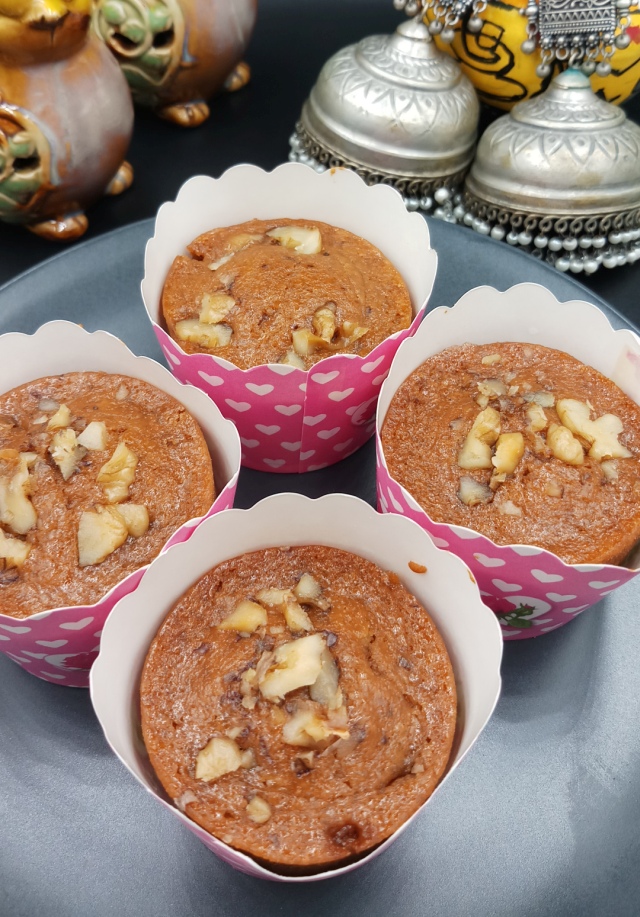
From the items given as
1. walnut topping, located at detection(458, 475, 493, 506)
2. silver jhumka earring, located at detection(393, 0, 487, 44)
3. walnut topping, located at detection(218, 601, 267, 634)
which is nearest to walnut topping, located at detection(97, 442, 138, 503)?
walnut topping, located at detection(218, 601, 267, 634)

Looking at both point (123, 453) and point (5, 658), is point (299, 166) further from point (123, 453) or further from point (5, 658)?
point (5, 658)

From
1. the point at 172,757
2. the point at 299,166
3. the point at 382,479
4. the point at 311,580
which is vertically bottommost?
the point at 172,757

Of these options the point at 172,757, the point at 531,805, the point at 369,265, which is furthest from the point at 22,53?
the point at 531,805

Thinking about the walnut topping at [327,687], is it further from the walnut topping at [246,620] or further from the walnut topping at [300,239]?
the walnut topping at [300,239]

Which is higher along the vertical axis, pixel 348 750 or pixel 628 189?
pixel 628 189

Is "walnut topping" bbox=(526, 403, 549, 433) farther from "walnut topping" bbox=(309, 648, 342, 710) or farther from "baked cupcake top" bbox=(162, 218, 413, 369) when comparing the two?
"walnut topping" bbox=(309, 648, 342, 710)

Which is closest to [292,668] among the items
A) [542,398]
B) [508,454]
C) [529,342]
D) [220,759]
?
[220,759]

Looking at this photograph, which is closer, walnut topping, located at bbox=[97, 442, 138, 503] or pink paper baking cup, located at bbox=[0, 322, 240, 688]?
pink paper baking cup, located at bbox=[0, 322, 240, 688]

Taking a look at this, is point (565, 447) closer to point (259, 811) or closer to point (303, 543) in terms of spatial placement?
point (303, 543)
